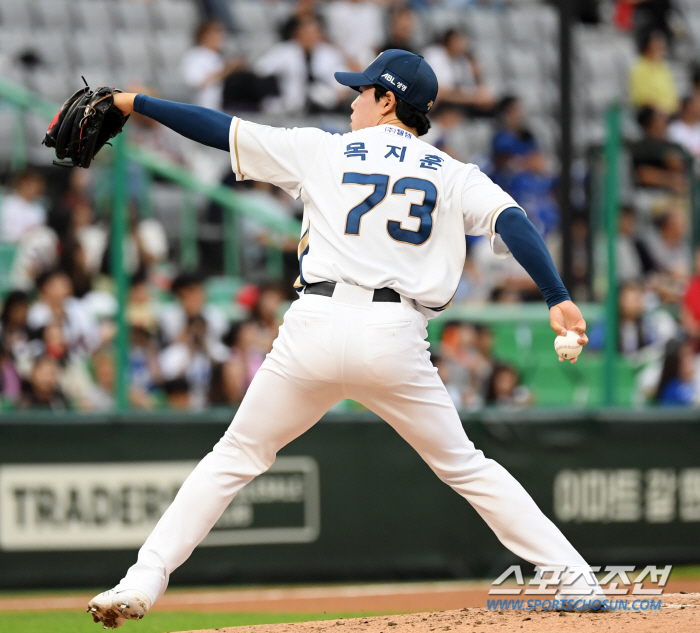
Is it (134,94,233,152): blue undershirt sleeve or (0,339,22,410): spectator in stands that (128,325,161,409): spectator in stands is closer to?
(0,339,22,410): spectator in stands

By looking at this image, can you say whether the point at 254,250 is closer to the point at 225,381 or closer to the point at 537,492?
the point at 225,381

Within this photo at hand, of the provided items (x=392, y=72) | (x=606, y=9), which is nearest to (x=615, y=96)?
(x=606, y=9)

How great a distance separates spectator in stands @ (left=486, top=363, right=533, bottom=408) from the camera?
718cm

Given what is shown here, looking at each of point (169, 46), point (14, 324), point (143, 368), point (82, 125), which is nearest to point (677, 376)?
point (143, 368)

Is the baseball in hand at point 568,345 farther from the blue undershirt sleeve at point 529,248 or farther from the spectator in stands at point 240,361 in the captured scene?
the spectator in stands at point 240,361

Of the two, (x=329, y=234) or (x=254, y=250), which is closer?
(x=329, y=234)

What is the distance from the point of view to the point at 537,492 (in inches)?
275

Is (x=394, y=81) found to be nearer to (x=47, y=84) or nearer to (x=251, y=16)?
(x=47, y=84)

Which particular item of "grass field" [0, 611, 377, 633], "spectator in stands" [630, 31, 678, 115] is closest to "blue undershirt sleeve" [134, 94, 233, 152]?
"grass field" [0, 611, 377, 633]

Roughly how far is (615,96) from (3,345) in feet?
25.5

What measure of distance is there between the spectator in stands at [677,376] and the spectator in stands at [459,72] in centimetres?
385

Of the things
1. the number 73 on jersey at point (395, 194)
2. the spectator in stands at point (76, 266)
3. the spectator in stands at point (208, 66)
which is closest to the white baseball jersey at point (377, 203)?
the number 73 on jersey at point (395, 194)

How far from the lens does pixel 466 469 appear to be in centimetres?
388

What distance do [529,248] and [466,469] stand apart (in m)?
0.79
